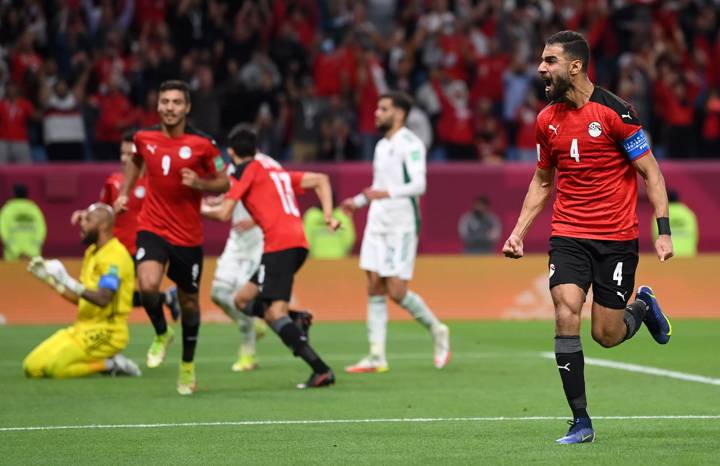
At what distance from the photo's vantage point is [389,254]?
15.0 metres

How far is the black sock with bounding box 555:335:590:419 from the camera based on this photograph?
29.6ft

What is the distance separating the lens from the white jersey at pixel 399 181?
14969mm

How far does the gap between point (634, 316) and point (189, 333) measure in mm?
4348

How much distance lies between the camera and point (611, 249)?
9.23m

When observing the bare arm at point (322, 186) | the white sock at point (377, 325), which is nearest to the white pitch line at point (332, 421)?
the bare arm at point (322, 186)

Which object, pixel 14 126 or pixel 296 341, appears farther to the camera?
pixel 14 126

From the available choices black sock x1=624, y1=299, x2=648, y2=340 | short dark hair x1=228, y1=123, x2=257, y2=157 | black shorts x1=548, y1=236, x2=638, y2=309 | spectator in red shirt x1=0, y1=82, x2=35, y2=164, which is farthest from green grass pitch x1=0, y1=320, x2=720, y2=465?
spectator in red shirt x1=0, y1=82, x2=35, y2=164

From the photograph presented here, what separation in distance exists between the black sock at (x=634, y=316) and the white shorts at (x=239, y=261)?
6.63 meters

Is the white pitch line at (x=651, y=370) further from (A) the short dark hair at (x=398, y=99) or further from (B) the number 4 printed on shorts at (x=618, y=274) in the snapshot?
(B) the number 4 printed on shorts at (x=618, y=274)

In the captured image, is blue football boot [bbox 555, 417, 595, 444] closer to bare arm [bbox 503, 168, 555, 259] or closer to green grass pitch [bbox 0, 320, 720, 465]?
green grass pitch [bbox 0, 320, 720, 465]

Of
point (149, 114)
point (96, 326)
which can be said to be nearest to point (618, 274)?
point (96, 326)

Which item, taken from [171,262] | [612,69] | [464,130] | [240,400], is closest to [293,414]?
[240,400]

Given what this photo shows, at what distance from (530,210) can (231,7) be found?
711 inches

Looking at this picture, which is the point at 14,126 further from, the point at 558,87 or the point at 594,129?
the point at 594,129
